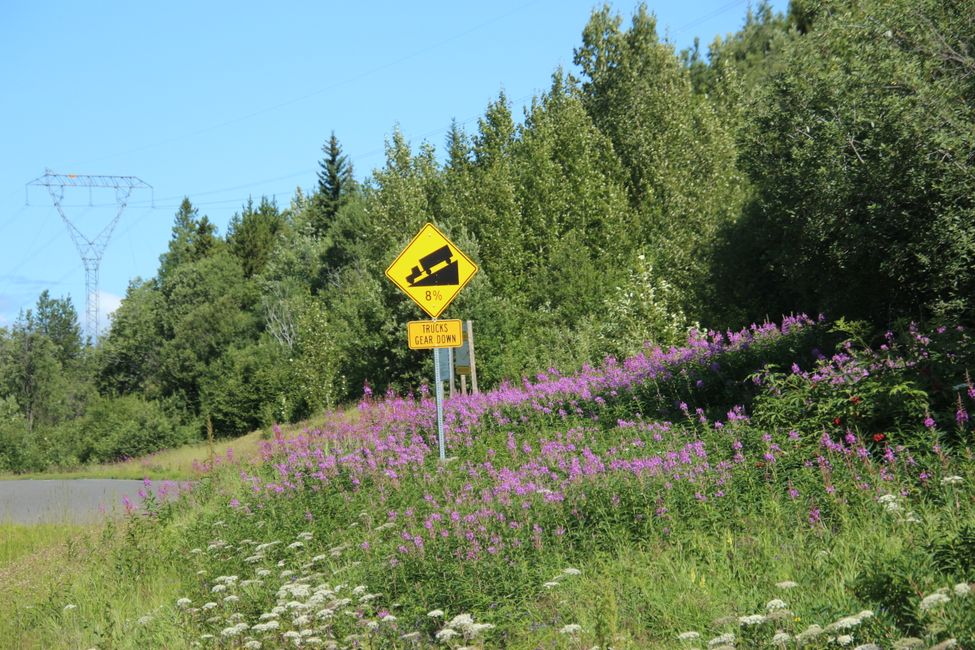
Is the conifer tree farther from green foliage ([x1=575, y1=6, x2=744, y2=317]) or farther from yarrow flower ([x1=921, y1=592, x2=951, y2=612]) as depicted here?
yarrow flower ([x1=921, y1=592, x2=951, y2=612])

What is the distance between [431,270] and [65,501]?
34.6 ft

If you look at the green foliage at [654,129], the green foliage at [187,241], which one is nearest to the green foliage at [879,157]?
the green foliage at [654,129]

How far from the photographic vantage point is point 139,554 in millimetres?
10328

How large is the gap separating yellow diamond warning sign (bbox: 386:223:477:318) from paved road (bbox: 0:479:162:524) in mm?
5161

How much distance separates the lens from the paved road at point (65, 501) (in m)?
15.1

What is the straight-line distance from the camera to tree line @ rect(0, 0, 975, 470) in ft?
35.5

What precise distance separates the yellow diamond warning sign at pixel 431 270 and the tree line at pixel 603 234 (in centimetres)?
480

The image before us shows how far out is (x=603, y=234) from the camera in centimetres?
3972

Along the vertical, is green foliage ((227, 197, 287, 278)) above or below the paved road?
above

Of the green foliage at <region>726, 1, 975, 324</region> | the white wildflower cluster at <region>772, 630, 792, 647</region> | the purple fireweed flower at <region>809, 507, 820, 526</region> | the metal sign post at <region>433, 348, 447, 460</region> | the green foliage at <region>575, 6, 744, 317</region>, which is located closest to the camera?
the white wildflower cluster at <region>772, 630, 792, 647</region>

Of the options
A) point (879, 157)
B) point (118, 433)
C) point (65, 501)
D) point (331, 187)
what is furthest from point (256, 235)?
point (879, 157)

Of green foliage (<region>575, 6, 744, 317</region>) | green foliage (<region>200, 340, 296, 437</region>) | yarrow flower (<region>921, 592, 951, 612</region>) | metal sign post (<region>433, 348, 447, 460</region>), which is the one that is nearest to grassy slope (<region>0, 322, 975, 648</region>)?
yarrow flower (<region>921, 592, 951, 612</region>)

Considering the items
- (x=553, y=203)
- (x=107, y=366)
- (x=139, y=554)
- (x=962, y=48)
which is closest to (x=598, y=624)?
(x=139, y=554)

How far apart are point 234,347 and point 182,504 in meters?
61.1
